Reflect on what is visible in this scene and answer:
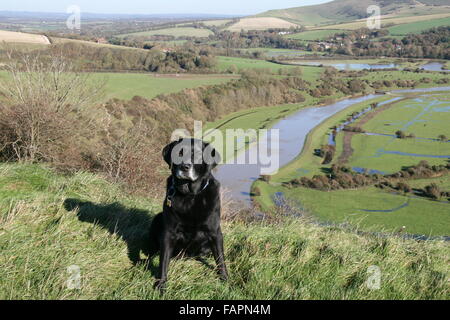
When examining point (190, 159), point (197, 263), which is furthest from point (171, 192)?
point (197, 263)

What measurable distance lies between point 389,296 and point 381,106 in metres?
73.2

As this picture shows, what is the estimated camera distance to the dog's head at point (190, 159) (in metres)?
3.98

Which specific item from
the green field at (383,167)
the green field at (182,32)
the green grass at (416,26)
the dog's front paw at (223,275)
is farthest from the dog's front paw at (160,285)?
the green field at (182,32)

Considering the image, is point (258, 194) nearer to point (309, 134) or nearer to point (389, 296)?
point (309, 134)

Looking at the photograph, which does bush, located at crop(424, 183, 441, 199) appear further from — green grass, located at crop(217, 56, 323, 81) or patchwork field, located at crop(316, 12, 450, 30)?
patchwork field, located at crop(316, 12, 450, 30)

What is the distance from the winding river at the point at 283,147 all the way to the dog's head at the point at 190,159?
48.1 ft

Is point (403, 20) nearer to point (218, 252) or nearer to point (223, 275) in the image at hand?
point (218, 252)

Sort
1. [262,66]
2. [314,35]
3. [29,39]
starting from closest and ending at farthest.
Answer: [29,39] → [262,66] → [314,35]

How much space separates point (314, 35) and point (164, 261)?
16335cm

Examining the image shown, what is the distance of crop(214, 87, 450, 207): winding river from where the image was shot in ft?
113

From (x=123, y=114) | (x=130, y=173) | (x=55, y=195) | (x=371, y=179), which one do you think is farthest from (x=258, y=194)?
(x=55, y=195)

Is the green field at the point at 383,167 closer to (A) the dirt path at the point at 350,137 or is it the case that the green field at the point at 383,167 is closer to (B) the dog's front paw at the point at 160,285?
(A) the dirt path at the point at 350,137

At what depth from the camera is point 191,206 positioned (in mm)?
3988

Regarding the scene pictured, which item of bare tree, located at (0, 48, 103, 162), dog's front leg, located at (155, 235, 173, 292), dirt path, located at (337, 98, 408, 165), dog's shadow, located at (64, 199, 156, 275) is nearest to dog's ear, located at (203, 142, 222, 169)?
dog's front leg, located at (155, 235, 173, 292)
